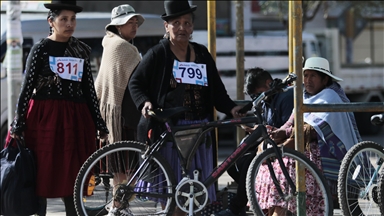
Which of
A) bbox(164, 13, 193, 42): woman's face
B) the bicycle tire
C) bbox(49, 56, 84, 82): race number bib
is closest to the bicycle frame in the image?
bbox(164, 13, 193, 42): woman's face

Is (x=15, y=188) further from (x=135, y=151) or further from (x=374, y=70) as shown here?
(x=374, y=70)

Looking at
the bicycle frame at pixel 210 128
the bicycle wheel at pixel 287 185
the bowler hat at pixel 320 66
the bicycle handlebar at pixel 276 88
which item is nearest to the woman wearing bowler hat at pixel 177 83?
the bicycle frame at pixel 210 128

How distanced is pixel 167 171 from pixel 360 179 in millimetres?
1472

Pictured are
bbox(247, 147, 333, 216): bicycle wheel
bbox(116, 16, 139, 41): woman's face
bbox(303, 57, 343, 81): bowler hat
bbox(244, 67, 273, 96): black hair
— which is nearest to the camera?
bbox(247, 147, 333, 216): bicycle wheel

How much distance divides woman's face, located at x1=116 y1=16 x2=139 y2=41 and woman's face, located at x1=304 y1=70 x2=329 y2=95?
153 centimetres

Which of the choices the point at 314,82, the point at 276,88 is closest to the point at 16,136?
the point at 276,88

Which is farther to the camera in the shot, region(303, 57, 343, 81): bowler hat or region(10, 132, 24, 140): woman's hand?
region(303, 57, 343, 81): bowler hat

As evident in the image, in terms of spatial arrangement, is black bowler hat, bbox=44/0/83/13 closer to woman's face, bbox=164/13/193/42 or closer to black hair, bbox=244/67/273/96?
woman's face, bbox=164/13/193/42

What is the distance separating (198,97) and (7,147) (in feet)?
4.70

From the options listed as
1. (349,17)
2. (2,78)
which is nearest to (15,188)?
(2,78)

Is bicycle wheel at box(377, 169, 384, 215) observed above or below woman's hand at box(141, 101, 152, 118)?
below

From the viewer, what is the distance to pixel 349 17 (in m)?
30.9

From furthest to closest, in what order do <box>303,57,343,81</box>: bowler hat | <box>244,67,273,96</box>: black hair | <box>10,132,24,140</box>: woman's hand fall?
<box>244,67,273,96</box>: black hair → <box>303,57,343,81</box>: bowler hat → <box>10,132,24,140</box>: woman's hand

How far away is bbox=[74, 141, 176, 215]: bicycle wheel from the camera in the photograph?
18.6ft
